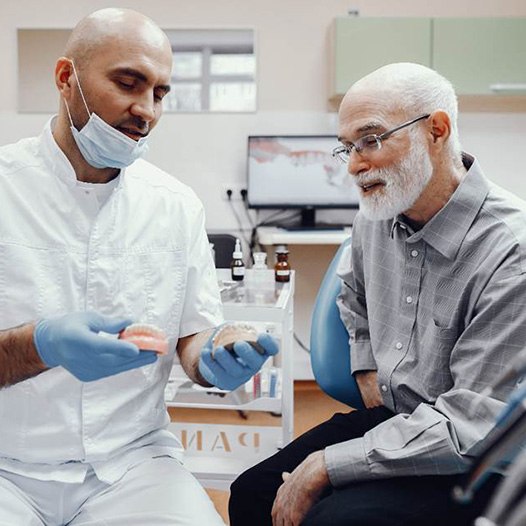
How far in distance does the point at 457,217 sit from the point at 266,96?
8.67 feet

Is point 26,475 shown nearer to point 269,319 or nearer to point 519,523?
point 269,319

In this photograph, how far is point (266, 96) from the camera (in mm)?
3680

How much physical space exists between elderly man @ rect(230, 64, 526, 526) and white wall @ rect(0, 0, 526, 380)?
2.28m

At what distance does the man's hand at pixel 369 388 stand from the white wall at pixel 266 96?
87.8 inches

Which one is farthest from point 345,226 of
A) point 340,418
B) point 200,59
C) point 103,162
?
point 103,162

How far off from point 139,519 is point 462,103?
322 centimetres

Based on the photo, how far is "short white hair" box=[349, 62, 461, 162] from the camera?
4.25ft

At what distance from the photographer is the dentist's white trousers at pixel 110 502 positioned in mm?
1073

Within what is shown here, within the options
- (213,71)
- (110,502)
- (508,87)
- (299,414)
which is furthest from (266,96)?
(110,502)

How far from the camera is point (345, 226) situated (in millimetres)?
3568

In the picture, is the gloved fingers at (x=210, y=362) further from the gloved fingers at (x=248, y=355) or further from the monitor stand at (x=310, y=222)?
the monitor stand at (x=310, y=222)

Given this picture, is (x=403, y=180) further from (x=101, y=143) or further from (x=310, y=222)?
(x=310, y=222)

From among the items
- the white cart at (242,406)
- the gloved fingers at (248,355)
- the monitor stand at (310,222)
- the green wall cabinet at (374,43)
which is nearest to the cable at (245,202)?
the monitor stand at (310,222)

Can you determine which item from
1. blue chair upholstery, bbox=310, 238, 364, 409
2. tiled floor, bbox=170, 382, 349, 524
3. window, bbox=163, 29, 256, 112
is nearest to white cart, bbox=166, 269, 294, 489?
blue chair upholstery, bbox=310, 238, 364, 409
